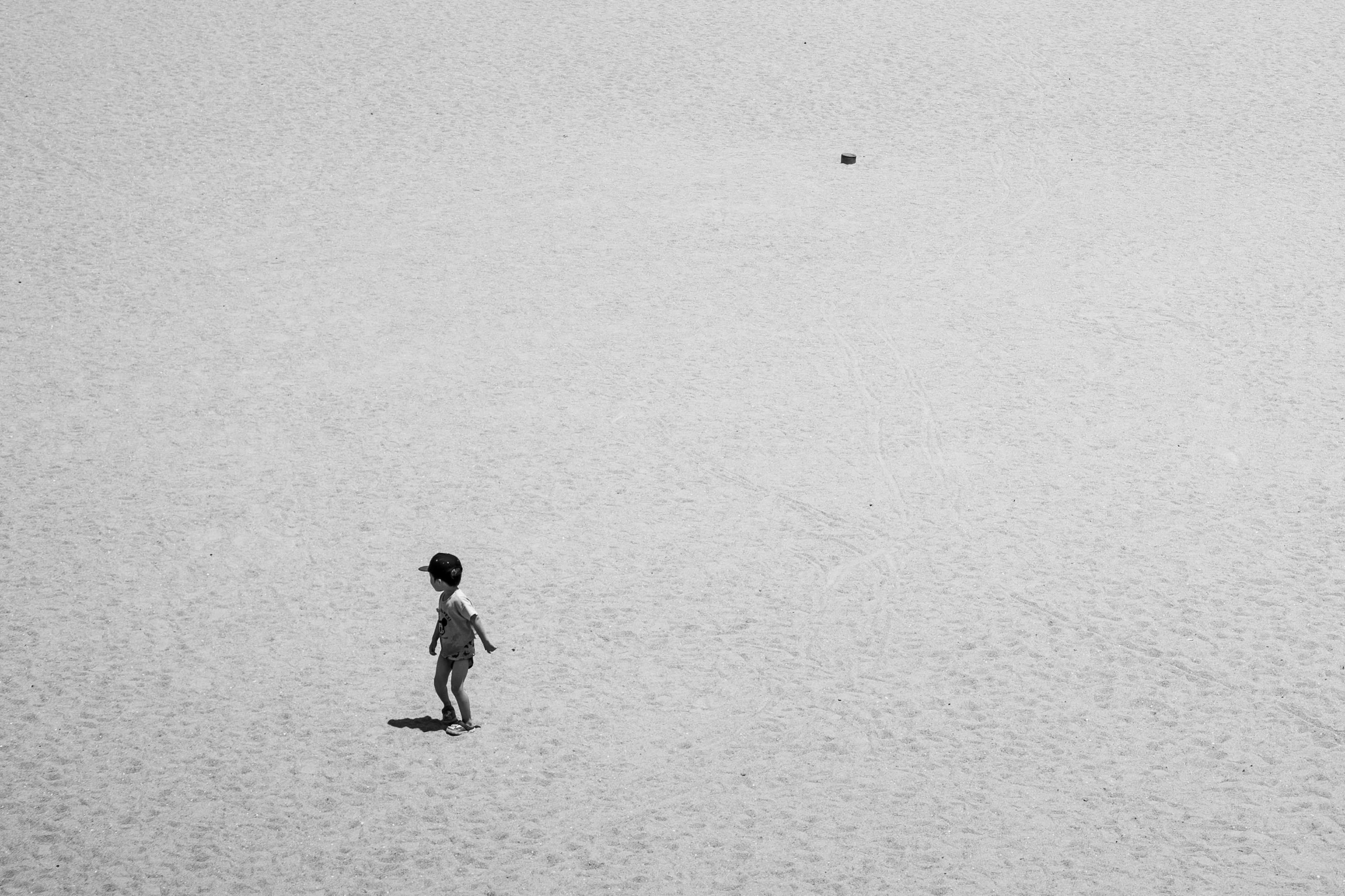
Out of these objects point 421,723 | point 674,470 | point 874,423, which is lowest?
point 421,723

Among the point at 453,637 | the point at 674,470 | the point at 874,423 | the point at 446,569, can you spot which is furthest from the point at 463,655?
the point at 874,423

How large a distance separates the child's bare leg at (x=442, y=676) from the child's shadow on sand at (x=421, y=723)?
0.22 meters

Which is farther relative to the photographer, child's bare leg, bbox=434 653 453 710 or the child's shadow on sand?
the child's shadow on sand

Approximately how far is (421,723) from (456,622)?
81 centimetres

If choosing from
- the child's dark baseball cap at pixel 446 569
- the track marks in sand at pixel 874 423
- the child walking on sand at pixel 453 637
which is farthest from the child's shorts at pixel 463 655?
the track marks in sand at pixel 874 423

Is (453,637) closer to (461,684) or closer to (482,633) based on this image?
(482,633)

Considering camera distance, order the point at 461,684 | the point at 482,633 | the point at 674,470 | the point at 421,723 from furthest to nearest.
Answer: the point at 674,470, the point at 421,723, the point at 461,684, the point at 482,633

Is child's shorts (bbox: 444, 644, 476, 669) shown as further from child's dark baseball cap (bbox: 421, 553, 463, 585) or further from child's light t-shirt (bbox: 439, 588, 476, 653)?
child's dark baseball cap (bbox: 421, 553, 463, 585)

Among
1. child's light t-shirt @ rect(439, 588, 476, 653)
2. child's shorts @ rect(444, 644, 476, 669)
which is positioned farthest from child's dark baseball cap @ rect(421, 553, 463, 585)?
child's shorts @ rect(444, 644, 476, 669)

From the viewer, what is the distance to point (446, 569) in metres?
7.53

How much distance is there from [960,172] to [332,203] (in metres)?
8.39

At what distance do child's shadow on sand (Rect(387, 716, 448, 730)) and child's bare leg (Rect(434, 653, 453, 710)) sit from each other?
0.22 meters

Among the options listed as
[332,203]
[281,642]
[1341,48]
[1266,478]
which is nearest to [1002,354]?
[1266,478]

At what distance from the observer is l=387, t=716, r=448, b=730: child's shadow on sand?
7918 millimetres
